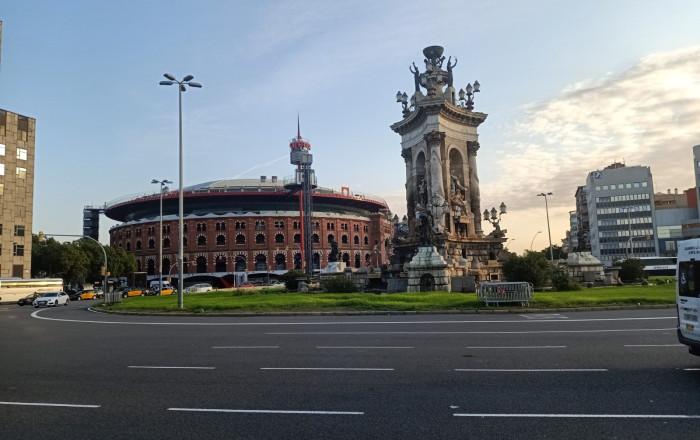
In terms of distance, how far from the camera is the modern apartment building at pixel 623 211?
3962 inches

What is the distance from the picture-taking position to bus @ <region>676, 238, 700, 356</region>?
335 inches

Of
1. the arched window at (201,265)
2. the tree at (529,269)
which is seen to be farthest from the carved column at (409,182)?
the arched window at (201,265)

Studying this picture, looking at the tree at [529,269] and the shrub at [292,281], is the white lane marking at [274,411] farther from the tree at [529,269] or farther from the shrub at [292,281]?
the shrub at [292,281]

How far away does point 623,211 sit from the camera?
339 ft

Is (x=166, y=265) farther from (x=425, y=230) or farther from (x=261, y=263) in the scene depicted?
(x=425, y=230)

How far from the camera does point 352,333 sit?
15.0 metres

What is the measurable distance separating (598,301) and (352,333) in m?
12.4

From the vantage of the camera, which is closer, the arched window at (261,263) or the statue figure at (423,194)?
the statue figure at (423,194)

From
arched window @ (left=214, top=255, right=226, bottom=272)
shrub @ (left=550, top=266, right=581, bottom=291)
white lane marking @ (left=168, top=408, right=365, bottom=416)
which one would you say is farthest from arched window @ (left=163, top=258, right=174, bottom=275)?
white lane marking @ (left=168, top=408, right=365, bottom=416)

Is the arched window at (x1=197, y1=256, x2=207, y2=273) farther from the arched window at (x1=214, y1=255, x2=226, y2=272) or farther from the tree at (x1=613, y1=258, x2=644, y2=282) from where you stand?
the tree at (x1=613, y1=258, x2=644, y2=282)

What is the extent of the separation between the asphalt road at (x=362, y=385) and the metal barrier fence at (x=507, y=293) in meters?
6.29

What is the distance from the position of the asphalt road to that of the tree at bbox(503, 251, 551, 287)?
46.9ft

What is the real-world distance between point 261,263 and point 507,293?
73.2 m

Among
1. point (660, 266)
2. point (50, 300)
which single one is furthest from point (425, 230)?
point (660, 266)
